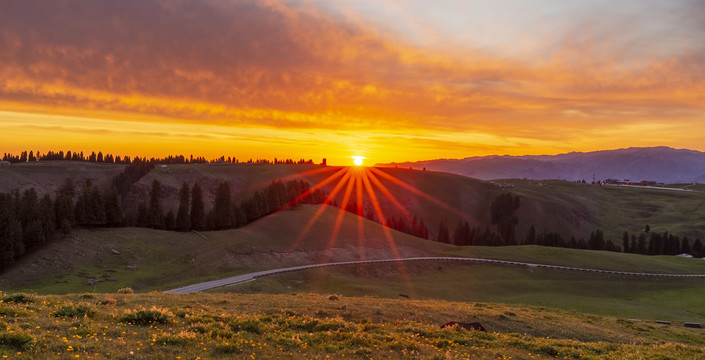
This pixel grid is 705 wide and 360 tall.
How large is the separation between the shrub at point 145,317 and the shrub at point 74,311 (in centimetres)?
181

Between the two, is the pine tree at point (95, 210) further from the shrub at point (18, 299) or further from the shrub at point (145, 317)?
the shrub at point (145, 317)

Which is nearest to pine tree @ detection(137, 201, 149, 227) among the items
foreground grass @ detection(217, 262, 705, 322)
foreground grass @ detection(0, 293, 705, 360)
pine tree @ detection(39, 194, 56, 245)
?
pine tree @ detection(39, 194, 56, 245)

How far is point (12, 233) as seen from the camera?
82062mm

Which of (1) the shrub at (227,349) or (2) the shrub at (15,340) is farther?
(1) the shrub at (227,349)

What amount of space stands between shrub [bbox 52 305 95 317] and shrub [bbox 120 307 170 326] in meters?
1.81

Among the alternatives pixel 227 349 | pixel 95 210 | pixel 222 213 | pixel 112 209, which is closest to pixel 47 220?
pixel 95 210

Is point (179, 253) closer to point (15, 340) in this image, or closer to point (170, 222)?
point (170, 222)

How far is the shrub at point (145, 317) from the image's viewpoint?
20.7 m

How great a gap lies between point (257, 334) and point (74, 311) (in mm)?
9059

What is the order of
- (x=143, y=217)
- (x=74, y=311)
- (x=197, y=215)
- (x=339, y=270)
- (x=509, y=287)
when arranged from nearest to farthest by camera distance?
(x=74, y=311)
(x=509, y=287)
(x=339, y=270)
(x=143, y=217)
(x=197, y=215)

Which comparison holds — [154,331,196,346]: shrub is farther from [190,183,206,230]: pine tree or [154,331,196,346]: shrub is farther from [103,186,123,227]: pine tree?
[190,183,206,230]: pine tree

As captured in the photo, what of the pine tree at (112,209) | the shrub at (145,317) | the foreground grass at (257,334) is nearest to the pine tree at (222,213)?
the pine tree at (112,209)

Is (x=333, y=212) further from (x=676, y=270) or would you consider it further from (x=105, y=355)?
(x=105, y=355)

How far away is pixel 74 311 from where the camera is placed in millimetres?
20578
